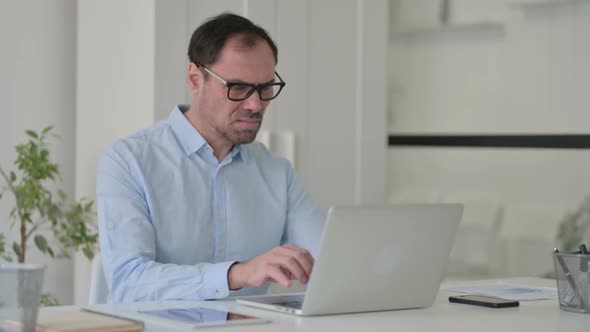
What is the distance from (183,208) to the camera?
269 cm

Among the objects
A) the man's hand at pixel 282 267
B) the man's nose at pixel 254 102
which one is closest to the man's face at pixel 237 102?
the man's nose at pixel 254 102

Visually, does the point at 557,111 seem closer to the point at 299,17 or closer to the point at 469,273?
the point at 469,273

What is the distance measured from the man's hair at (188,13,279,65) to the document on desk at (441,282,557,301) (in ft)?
2.74

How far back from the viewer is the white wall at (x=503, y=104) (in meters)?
4.02

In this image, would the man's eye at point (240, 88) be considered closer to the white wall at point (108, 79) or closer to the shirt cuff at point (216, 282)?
the shirt cuff at point (216, 282)

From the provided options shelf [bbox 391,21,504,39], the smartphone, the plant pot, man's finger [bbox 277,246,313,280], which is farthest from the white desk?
shelf [bbox 391,21,504,39]

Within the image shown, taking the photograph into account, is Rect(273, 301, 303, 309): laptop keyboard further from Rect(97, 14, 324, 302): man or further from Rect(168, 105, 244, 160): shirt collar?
Rect(168, 105, 244, 160): shirt collar

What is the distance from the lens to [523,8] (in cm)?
413

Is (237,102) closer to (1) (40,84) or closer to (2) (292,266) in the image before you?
(2) (292,266)

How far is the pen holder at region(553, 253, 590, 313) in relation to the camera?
85.1 inches

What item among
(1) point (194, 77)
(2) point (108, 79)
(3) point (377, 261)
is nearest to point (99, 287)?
(1) point (194, 77)

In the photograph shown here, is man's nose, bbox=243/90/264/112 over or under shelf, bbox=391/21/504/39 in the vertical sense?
under

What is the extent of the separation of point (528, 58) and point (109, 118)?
5.67ft

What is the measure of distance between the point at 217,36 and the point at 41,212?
118 centimetres
